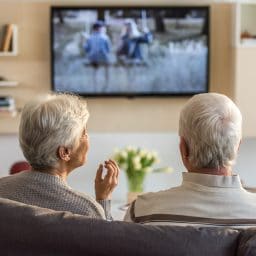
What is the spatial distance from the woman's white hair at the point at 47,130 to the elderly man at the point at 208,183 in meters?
0.34

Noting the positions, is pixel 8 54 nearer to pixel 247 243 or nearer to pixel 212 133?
pixel 212 133

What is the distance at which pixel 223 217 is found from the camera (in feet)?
5.94

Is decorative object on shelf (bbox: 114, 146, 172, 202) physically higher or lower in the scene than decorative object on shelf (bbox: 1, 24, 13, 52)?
lower

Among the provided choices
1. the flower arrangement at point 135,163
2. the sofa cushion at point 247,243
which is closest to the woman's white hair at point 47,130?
the sofa cushion at point 247,243

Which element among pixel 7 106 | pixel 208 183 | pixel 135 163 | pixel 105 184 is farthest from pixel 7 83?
pixel 208 183

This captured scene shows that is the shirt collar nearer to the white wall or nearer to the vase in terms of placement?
the vase

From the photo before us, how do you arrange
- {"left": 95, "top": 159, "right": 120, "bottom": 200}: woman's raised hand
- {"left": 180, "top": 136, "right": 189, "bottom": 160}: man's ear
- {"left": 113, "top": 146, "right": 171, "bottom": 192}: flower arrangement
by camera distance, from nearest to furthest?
{"left": 180, "top": 136, "right": 189, "bottom": 160}: man's ear < {"left": 95, "top": 159, "right": 120, "bottom": 200}: woman's raised hand < {"left": 113, "top": 146, "right": 171, "bottom": 192}: flower arrangement

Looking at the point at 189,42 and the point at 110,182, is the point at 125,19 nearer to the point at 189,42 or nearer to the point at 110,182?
the point at 189,42

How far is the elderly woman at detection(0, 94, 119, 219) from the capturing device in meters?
1.96

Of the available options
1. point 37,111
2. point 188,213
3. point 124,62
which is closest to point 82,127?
point 37,111

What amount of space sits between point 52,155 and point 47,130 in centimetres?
9

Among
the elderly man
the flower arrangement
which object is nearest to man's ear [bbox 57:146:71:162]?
the elderly man

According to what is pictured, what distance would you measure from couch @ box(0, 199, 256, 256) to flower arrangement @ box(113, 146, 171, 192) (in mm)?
2472

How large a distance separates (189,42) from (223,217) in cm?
295
